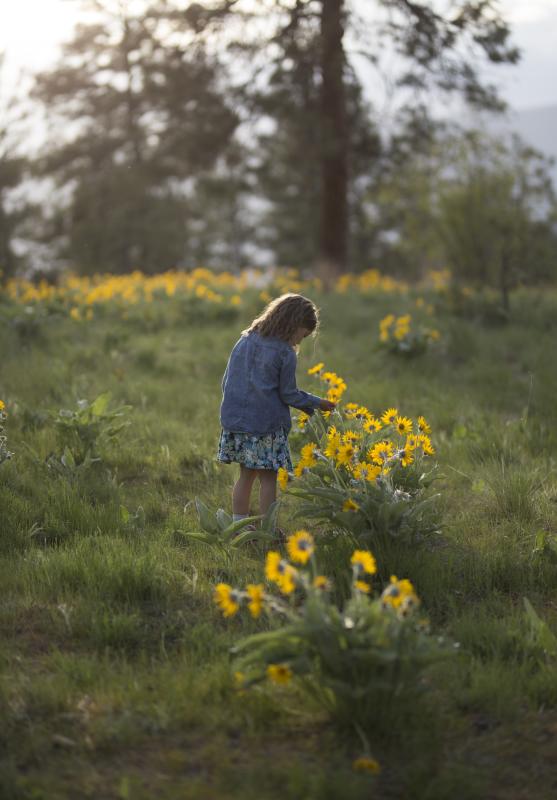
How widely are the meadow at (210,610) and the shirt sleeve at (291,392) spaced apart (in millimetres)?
482

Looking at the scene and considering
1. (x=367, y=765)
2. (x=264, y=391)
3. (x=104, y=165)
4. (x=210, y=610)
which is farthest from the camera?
(x=104, y=165)

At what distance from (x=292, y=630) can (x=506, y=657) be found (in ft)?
3.10

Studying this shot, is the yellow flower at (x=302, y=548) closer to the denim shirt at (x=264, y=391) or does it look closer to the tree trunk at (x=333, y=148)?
the denim shirt at (x=264, y=391)

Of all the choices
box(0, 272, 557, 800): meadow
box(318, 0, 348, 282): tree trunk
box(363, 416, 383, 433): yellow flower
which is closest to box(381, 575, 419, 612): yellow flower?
box(0, 272, 557, 800): meadow

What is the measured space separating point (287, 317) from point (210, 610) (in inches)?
60.1

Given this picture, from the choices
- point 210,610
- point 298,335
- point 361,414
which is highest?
point 298,335

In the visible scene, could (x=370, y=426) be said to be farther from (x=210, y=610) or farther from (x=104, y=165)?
(x=104, y=165)

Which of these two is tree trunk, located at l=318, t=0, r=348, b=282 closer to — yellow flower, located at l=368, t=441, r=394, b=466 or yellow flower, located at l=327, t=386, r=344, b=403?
yellow flower, located at l=327, t=386, r=344, b=403

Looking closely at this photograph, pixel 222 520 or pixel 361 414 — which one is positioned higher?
pixel 361 414

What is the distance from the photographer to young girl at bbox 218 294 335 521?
4098 millimetres

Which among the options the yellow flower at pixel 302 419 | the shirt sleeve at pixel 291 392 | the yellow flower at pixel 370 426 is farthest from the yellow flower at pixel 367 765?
the yellow flower at pixel 302 419

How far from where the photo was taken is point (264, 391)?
4.10 m

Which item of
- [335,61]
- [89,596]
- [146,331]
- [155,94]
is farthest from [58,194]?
[89,596]

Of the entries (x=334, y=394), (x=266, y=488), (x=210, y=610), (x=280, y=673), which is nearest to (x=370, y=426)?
(x=334, y=394)
